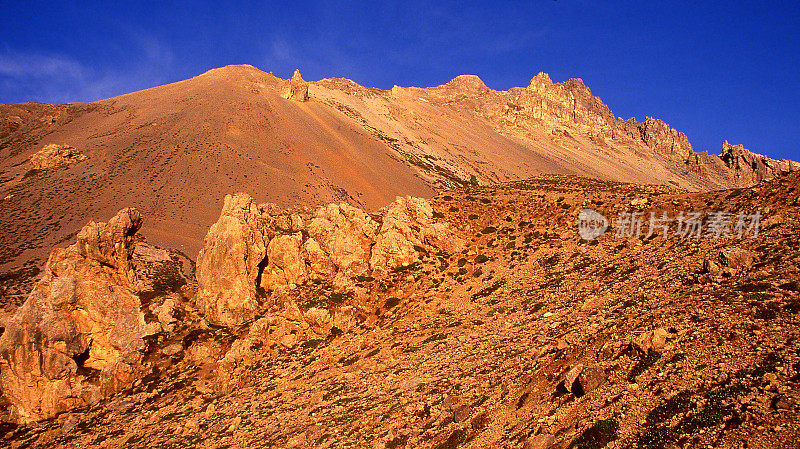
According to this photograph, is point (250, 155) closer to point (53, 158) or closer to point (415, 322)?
point (53, 158)

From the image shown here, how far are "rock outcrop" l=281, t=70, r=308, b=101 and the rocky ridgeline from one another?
240 feet

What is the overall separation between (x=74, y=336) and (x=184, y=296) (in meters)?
5.27

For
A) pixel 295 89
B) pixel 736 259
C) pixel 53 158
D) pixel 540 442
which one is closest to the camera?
pixel 540 442

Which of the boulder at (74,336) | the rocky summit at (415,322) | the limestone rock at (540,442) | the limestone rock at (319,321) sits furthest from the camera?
the boulder at (74,336)

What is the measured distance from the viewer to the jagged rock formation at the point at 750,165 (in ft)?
455

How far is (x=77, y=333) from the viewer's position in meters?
22.9

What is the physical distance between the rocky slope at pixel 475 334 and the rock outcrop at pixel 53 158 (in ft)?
144

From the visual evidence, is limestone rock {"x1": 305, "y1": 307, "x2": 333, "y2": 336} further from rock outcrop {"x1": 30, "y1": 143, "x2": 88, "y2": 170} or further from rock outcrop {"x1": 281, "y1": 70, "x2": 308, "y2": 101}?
rock outcrop {"x1": 281, "y1": 70, "x2": 308, "y2": 101}

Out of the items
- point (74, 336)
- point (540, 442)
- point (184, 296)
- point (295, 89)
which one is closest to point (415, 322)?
point (540, 442)

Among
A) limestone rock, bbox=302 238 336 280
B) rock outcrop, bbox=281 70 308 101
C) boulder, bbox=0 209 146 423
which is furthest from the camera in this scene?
rock outcrop, bbox=281 70 308 101

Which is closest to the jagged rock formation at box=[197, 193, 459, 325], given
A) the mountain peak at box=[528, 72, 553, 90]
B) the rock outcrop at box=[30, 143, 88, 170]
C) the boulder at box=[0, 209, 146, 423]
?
the boulder at box=[0, 209, 146, 423]

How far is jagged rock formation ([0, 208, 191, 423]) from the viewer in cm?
2161

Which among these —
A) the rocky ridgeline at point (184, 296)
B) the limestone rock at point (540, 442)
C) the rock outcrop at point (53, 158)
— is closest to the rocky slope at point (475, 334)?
the limestone rock at point (540, 442)

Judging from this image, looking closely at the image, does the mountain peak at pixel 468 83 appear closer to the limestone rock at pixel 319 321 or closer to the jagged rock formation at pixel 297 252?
the jagged rock formation at pixel 297 252
